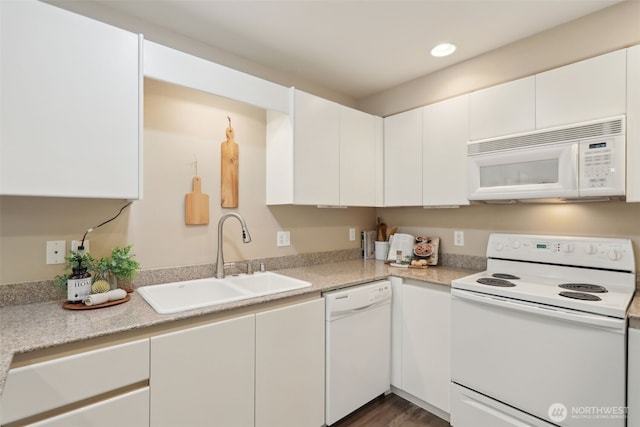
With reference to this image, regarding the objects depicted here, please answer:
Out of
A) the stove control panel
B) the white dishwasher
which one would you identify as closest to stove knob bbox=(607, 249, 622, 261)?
the stove control panel

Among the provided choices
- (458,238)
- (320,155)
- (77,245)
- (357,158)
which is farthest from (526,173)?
(77,245)

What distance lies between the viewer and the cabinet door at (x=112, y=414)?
1051 millimetres

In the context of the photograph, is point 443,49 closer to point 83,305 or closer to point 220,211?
point 220,211

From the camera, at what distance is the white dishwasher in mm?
1832

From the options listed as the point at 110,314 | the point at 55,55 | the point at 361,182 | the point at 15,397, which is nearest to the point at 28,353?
the point at 15,397

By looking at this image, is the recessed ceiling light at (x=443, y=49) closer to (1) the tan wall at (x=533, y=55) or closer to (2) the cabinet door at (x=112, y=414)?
(1) the tan wall at (x=533, y=55)

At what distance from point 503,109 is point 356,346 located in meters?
1.74

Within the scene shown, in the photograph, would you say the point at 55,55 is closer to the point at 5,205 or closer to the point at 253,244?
the point at 5,205

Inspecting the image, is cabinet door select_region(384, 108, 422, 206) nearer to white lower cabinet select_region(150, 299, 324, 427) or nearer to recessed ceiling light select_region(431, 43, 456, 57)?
recessed ceiling light select_region(431, 43, 456, 57)

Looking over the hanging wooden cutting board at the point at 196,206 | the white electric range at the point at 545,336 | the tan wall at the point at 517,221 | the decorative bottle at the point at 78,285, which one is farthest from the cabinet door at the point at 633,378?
the decorative bottle at the point at 78,285

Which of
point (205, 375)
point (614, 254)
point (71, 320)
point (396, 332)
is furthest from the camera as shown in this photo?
point (396, 332)

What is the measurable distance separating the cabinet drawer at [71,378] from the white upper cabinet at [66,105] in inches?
25.5

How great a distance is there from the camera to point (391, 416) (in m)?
2.03

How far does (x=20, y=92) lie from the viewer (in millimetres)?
1193
